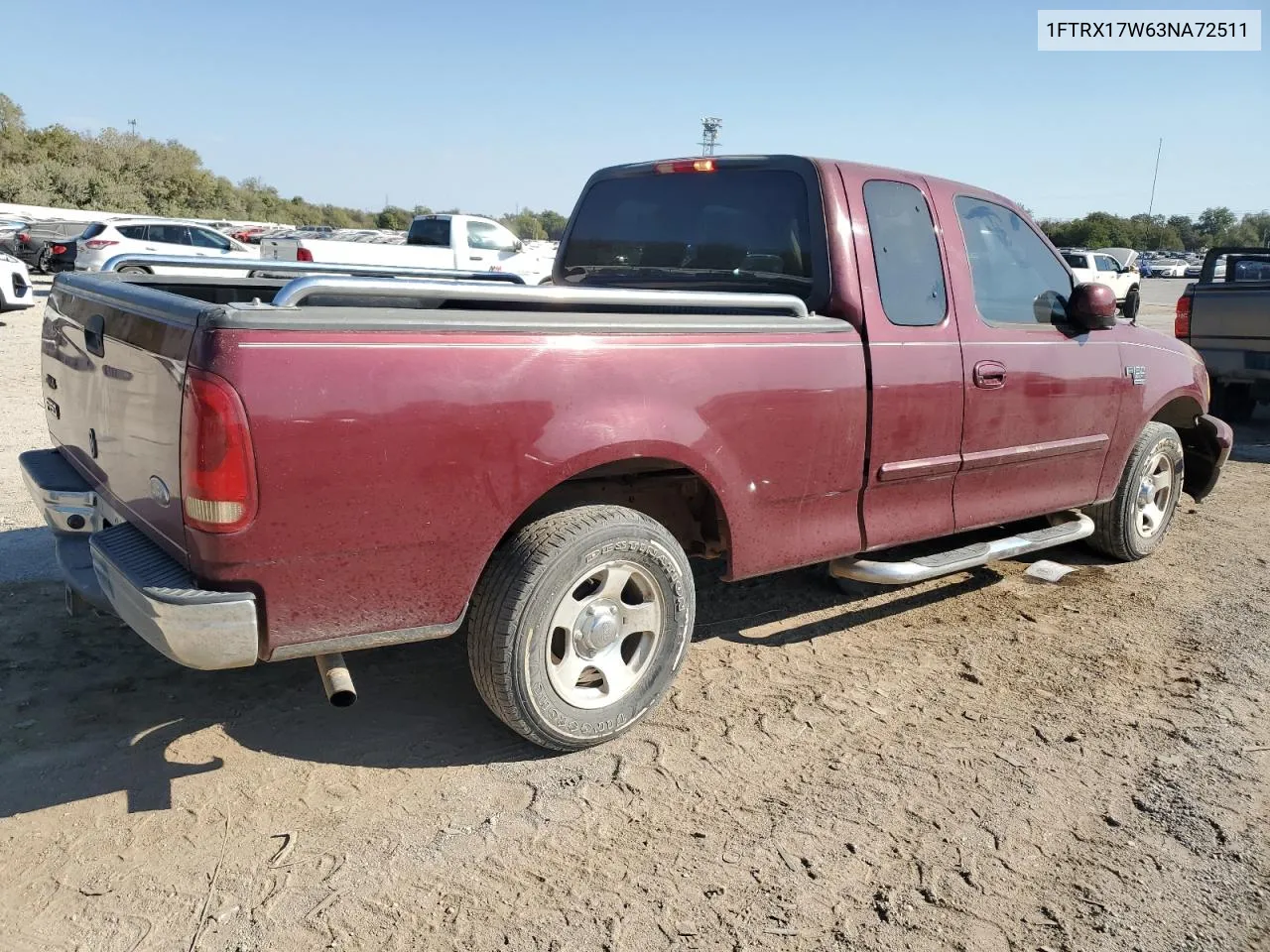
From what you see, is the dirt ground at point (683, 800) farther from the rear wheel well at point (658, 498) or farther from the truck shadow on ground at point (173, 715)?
the rear wheel well at point (658, 498)

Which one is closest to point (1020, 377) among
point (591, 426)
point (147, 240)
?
point (591, 426)

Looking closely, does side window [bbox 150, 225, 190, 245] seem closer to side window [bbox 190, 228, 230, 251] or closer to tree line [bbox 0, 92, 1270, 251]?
side window [bbox 190, 228, 230, 251]

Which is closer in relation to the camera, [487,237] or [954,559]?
[954,559]

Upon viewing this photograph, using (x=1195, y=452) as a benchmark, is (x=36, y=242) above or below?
above

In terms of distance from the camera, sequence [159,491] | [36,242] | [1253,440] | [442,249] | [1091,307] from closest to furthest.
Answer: [159,491] → [1091,307] → [1253,440] → [442,249] → [36,242]

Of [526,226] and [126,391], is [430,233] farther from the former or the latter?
[526,226]

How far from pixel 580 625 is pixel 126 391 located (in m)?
1.57

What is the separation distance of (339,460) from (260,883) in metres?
1.14

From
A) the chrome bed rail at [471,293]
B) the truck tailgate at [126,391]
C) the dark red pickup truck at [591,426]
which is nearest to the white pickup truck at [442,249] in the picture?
the chrome bed rail at [471,293]

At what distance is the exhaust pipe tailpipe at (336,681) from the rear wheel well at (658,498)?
67 cm

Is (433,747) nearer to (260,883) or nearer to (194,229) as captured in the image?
(260,883)

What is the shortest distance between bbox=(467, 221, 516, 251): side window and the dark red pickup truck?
13.8 meters

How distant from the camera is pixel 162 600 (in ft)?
8.87

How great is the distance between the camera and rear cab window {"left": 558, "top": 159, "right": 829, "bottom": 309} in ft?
13.9
